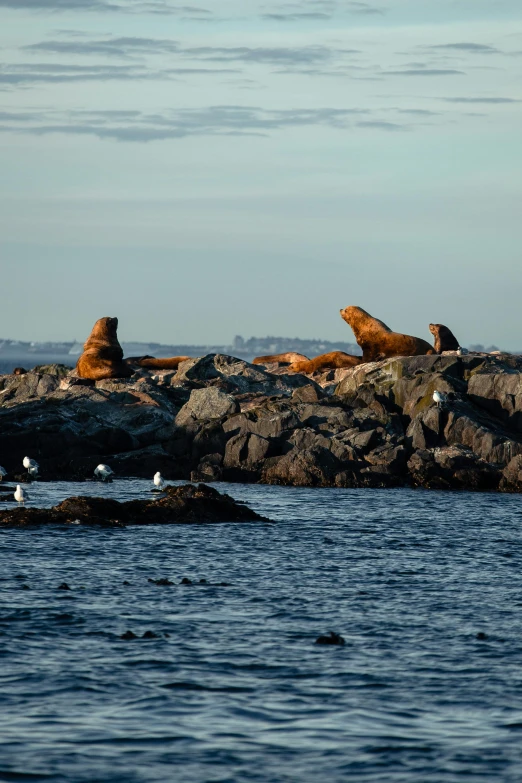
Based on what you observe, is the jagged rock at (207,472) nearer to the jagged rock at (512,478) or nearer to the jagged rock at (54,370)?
the jagged rock at (512,478)

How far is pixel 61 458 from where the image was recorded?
42094 mm

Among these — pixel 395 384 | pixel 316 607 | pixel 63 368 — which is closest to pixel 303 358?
pixel 63 368

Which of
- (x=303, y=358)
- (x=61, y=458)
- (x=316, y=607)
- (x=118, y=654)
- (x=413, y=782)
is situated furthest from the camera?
(x=303, y=358)

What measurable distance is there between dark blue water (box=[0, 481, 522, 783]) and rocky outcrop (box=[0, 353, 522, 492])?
11633mm

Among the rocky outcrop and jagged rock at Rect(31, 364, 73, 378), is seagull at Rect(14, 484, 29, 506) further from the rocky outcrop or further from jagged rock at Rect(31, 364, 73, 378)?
jagged rock at Rect(31, 364, 73, 378)

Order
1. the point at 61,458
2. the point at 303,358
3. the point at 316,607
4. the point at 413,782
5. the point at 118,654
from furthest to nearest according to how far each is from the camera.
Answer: the point at 303,358, the point at 61,458, the point at 316,607, the point at 118,654, the point at 413,782

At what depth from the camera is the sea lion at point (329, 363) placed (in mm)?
55000

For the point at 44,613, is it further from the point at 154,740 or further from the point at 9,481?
the point at 9,481

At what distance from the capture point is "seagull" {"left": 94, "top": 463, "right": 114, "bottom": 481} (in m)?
38.3

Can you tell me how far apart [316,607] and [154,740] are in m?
7.13

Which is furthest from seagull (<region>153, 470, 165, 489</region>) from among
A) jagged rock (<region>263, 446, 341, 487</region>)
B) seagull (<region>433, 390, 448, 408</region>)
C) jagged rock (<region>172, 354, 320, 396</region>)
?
jagged rock (<region>172, 354, 320, 396</region>)

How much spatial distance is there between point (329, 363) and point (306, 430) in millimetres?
15565

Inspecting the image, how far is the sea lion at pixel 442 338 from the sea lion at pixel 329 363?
4.26 metres

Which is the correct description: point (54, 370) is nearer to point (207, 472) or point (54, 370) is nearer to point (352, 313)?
point (352, 313)
